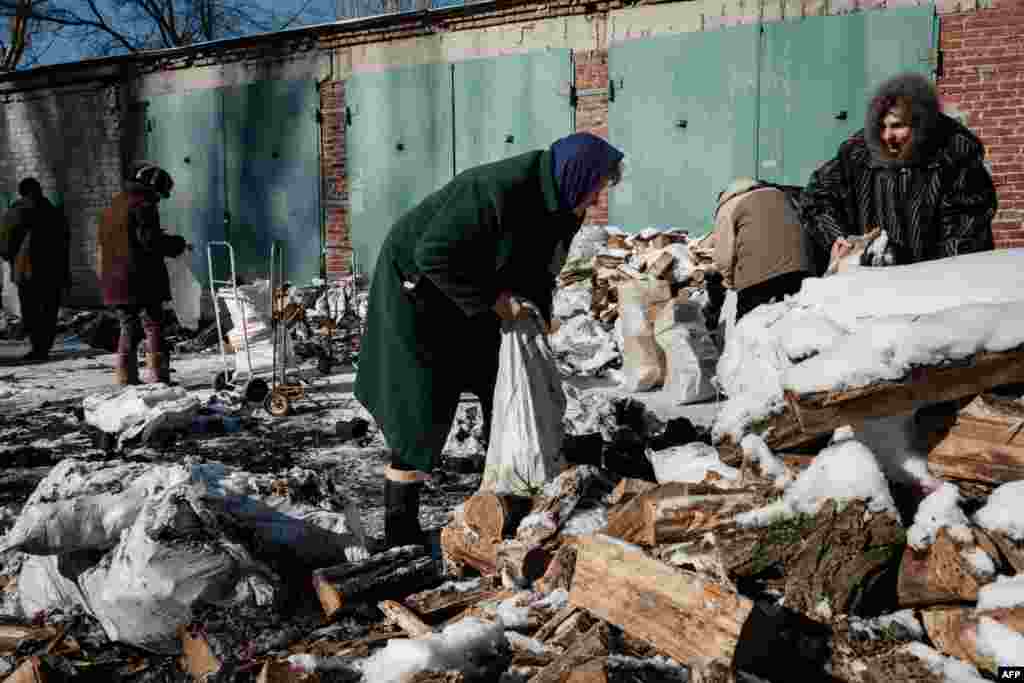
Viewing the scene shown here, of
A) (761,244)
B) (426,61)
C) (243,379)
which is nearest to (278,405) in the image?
(243,379)

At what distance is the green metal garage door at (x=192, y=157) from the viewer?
437 inches

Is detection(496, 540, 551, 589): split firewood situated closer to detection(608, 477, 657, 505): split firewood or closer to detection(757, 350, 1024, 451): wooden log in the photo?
detection(608, 477, 657, 505): split firewood

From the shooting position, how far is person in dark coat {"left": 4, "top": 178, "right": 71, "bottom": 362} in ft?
28.1

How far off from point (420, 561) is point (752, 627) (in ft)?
3.85

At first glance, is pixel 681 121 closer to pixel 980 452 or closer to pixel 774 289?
pixel 774 289

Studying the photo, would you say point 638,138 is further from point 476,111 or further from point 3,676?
point 3,676

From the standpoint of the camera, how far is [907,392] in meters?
2.00

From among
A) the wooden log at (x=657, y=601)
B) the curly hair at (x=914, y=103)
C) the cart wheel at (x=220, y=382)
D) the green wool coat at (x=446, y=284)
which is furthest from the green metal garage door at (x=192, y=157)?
the wooden log at (x=657, y=601)

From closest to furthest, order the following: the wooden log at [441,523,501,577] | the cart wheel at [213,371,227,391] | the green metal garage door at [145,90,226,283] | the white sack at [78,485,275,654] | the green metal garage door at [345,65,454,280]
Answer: the white sack at [78,485,275,654] → the wooden log at [441,523,501,577] → the cart wheel at [213,371,227,391] → the green metal garage door at [345,65,454,280] → the green metal garage door at [145,90,226,283]

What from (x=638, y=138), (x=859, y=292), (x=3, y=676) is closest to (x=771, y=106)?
(x=638, y=138)

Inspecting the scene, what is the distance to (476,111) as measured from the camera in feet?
31.0

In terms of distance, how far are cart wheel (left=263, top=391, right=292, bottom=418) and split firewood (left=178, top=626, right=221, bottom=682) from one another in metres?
3.56

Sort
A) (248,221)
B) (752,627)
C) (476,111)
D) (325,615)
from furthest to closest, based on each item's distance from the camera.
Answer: (248,221), (476,111), (325,615), (752,627)

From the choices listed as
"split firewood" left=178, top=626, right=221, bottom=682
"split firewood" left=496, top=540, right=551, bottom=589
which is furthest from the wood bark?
"split firewood" left=178, top=626, right=221, bottom=682
